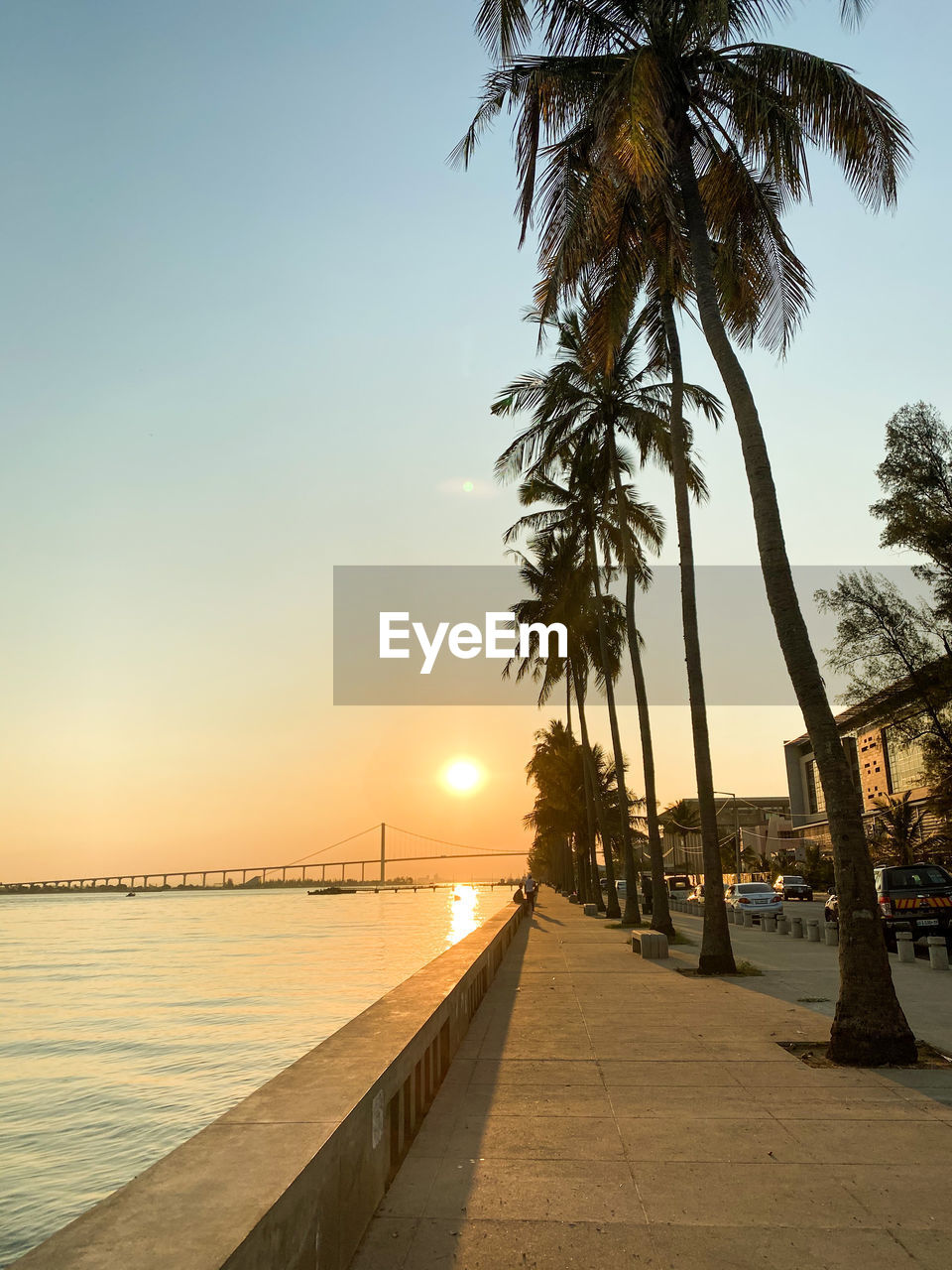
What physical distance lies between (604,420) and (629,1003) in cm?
1814

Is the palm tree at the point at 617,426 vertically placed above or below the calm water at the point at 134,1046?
above

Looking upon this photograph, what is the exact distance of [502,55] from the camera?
1227cm

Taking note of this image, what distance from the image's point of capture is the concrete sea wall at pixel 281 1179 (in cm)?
257

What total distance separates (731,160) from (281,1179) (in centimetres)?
1325

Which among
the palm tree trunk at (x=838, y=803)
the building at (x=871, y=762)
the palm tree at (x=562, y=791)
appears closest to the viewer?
the palm tree trunk at (x=838, y=803)

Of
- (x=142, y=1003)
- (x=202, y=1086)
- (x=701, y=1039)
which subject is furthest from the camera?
(x=142, y=1003)

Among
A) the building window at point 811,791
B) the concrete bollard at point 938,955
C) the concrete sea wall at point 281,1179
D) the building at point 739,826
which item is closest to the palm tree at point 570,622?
the concrete bollard at point 938,955

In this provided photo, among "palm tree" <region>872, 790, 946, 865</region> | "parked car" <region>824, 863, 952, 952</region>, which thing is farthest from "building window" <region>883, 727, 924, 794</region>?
"parked car" <region>824, 863, 952, 952</region>

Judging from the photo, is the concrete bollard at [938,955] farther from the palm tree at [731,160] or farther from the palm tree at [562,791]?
the palm tree at [562,791]

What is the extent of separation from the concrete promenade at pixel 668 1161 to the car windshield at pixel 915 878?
→ 30.8 ft

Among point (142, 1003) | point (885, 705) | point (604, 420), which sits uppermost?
point (604, 420)

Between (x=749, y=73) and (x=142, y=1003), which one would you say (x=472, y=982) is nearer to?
(x=749, y=73)

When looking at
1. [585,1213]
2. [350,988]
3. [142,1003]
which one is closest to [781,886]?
[350,988]

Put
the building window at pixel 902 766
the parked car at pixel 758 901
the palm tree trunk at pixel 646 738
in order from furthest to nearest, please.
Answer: the building window at pixel 902 766
the parked car at pixel 758 901
the palm tree trunk at pixel 646 738
